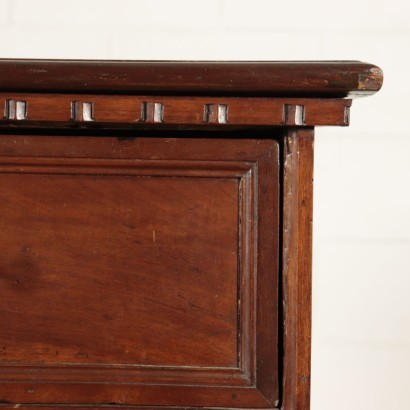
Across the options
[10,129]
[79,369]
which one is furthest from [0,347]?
[10,129]

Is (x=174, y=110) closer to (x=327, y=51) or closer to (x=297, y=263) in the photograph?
(x=297, y=263)

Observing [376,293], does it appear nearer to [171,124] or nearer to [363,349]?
[363,349]

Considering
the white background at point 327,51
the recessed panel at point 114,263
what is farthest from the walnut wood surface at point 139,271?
the white background at point 327,51

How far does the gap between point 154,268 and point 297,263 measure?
0.10 meters

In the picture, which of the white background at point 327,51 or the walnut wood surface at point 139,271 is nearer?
the walnut wood surface at point 139,271

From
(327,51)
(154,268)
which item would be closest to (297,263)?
(154,268)

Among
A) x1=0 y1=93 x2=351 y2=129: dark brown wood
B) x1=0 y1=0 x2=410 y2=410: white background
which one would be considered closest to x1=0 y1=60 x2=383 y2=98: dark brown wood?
x1=0 y1=93 x2=351 y2=129: dark brown wood

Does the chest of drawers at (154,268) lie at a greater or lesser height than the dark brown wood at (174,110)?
lesser

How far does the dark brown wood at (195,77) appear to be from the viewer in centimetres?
42

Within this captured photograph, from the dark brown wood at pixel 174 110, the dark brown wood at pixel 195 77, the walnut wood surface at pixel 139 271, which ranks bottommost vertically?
the walnut wood surface at pixel 139 271

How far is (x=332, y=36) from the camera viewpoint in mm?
868

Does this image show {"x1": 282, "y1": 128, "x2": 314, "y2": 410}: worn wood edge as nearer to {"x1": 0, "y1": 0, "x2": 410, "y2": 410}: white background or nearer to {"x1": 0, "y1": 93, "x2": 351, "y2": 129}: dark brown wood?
{"x1": 0, "y1": 93, "x2": 351, "y2": 129}: dark brown wood

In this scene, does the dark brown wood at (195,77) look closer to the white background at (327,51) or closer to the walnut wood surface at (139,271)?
the walnut wood surface at (139,271)

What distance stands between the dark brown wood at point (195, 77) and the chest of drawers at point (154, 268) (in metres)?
0.03
